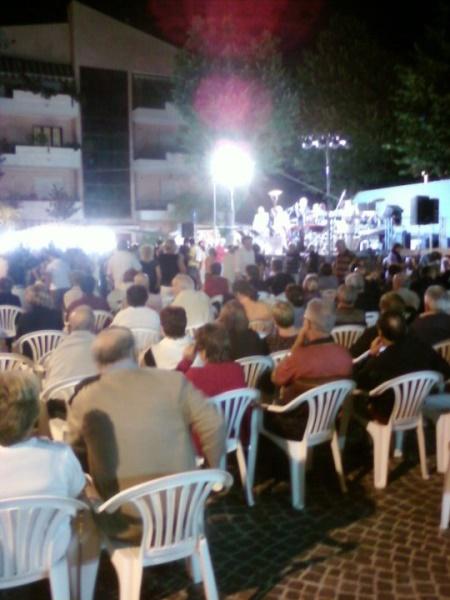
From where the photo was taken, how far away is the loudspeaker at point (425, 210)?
1562cm

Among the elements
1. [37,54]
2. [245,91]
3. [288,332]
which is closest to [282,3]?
[245,91]

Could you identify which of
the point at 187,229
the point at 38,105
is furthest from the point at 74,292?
the point at 38,105

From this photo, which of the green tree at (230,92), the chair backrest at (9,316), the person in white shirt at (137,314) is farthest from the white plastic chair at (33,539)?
the green tree at (230,92)

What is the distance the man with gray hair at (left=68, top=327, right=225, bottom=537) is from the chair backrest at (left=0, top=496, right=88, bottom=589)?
37 cm

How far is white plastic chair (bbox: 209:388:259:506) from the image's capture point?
3883 millimetres

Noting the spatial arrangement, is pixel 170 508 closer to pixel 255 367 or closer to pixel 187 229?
pixel 255 367

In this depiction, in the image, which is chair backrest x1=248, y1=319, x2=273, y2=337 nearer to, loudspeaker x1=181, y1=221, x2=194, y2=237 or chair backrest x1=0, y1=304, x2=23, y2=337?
chair backrest x1=0, y1=304, x2=23, y2=337

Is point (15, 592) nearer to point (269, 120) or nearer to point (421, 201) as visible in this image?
point (421, 201)

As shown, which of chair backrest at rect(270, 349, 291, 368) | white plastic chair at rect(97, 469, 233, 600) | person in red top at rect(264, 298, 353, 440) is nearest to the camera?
white plastic chair at rect(97, 469, 233, 600)

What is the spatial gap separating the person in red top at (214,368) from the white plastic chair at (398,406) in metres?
1.08

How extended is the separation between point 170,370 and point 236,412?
0.82m

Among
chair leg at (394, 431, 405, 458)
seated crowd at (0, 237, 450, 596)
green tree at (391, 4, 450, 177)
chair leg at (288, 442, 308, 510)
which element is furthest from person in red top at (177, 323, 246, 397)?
green tree at (391, 4, 450, 177)

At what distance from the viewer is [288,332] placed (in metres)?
5.48

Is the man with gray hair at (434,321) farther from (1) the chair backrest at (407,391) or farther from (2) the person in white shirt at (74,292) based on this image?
(2) the person in white shirt at (74,292)
